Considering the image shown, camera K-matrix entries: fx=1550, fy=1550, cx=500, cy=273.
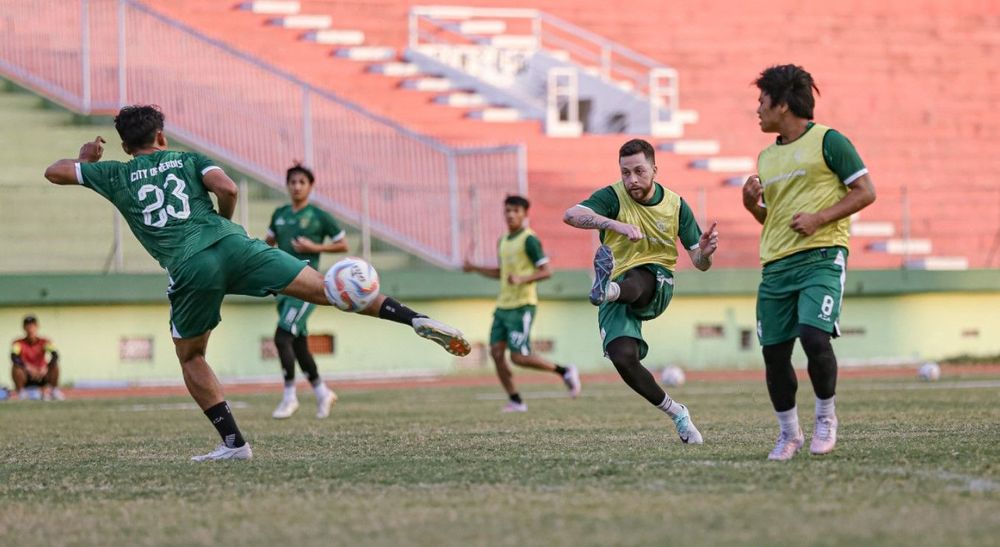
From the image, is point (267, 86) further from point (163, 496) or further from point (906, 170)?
point (163, 496)

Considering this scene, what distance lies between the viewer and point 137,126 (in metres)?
8.70

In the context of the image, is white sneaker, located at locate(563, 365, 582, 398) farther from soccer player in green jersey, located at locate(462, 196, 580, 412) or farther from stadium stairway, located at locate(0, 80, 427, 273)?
stadium stairway, located at locate(0, 80, 427, 273)

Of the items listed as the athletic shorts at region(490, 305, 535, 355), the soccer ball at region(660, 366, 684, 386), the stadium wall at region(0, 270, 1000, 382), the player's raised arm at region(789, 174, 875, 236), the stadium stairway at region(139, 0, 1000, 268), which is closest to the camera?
the player's raised arm at region(789, 174, 875, 236)

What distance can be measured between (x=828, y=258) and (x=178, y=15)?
2180 cm

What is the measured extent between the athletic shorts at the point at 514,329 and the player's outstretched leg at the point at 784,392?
735cm

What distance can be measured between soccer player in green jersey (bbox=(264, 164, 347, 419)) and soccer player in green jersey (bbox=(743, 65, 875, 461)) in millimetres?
6819

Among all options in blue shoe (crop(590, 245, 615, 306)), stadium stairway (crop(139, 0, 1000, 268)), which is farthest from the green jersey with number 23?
stadium stairway (crop(139, 0, 1000, 268))

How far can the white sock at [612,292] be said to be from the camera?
9070mm

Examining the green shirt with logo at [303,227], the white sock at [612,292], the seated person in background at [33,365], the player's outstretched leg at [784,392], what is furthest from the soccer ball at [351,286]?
the seated person in background at [33,365]

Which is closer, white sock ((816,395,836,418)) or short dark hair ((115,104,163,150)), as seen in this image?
white sock ((816,395,836,418))

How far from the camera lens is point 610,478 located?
712cm

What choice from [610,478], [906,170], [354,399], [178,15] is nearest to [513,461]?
[610,478]

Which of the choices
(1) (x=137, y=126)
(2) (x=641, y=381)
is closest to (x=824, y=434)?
(2) (x=641, y=381)

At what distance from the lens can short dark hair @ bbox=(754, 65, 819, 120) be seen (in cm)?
783
